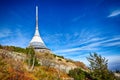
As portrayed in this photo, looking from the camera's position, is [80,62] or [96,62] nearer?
[96,62]

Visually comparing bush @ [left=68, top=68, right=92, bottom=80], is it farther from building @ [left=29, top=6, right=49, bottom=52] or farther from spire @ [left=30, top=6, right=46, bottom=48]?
spire @ [left=30, top=6, right=46, bottom=48]

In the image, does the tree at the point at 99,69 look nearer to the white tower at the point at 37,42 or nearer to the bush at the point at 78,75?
the bush at the point at 78,75

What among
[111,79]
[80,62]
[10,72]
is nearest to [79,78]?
[111,79]

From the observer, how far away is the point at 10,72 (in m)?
26.4

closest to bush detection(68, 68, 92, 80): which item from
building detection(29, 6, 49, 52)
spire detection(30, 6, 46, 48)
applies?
building detection(29, 6, 49, 52)

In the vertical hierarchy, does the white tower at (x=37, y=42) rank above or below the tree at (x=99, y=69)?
above

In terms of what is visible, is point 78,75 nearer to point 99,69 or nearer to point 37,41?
point 99,69

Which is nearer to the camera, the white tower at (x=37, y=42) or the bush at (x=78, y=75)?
the bush at (x=78, y=75)

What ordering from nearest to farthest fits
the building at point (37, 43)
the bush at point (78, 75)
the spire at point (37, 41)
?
the bush at point (78, 75), the building at point (37, 43), the spire at point (37, 41)

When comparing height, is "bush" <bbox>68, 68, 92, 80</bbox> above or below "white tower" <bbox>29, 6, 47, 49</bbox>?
below

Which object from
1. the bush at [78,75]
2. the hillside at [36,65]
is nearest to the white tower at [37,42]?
the hillside at [36,65]

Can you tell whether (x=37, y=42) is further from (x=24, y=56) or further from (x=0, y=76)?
(x=0, y=76)

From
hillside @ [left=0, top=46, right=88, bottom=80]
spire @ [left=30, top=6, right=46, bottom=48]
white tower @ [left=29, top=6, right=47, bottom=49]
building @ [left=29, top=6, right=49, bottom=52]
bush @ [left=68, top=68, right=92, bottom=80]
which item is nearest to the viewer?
hillside @ [left=0, top=46, right=88, bottom=80]

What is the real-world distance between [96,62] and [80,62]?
22.8 m
